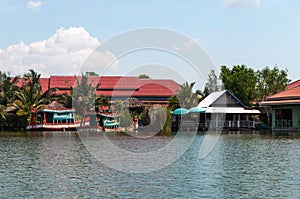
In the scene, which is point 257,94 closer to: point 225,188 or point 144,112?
point 144,112

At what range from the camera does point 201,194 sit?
11008 mm

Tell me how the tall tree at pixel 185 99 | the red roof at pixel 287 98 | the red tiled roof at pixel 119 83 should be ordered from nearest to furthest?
the red roof at pixel 287 98 < the tall tree at pixel 185 99 < the red tiled roof at pixel 119 83

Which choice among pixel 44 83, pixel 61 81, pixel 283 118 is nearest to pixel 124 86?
pixel 61 81

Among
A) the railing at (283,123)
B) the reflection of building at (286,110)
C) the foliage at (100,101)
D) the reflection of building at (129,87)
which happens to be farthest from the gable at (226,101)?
the reflection of building at (129,87)

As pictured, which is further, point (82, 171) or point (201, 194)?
point (82, 171)

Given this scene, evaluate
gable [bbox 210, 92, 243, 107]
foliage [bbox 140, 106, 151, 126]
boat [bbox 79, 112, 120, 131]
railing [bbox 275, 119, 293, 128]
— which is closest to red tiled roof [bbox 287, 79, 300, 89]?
gable [bbox 210, 92, 243, 107]

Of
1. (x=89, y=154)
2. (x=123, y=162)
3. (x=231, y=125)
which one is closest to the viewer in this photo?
(x=123, y=162)

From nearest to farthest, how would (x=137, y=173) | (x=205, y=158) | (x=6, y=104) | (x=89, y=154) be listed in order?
(x=137, y=173) → (x=205, y=158) → (x=89, y=154) → (x=6, y=104)

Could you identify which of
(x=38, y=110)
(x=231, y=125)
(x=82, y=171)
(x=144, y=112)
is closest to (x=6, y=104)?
(x=38, y=110)

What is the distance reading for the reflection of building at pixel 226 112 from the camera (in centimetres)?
4312

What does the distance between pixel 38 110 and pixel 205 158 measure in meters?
29.5

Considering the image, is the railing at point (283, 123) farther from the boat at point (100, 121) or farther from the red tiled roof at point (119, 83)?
the red tiled roof at point (119, 83)

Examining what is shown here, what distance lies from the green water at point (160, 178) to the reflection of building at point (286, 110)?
→ 21.6m

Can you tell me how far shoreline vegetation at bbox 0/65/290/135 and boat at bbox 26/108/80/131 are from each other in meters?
0.85
